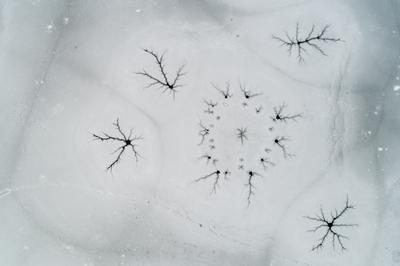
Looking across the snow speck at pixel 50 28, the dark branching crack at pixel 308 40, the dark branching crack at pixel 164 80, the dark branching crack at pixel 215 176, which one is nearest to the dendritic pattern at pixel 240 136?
the dark branching crack at pixel 215 176

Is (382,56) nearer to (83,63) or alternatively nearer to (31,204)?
(83,63)

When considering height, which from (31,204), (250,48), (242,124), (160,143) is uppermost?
(250,48)

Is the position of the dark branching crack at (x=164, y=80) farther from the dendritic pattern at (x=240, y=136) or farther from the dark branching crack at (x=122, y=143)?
the dark branching crack at (x=122, y=143)

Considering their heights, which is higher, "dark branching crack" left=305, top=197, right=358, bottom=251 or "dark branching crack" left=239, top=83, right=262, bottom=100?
"dark branching crack" left=239, top=83, right=262, bottom=100

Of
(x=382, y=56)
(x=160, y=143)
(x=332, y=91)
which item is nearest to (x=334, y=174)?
(x=332, y=91)

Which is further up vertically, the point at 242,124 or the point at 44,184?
the point at 242,124

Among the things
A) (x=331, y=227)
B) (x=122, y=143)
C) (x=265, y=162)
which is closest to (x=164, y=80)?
(x=122, y=143)

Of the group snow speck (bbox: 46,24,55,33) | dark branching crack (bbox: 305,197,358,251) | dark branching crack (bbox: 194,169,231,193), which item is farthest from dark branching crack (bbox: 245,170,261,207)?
snow speck (bbox: 46,24,55,33)

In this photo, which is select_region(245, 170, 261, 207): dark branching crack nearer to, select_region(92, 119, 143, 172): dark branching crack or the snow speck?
select_region(92, 119, 143, 172): dark branching crack
